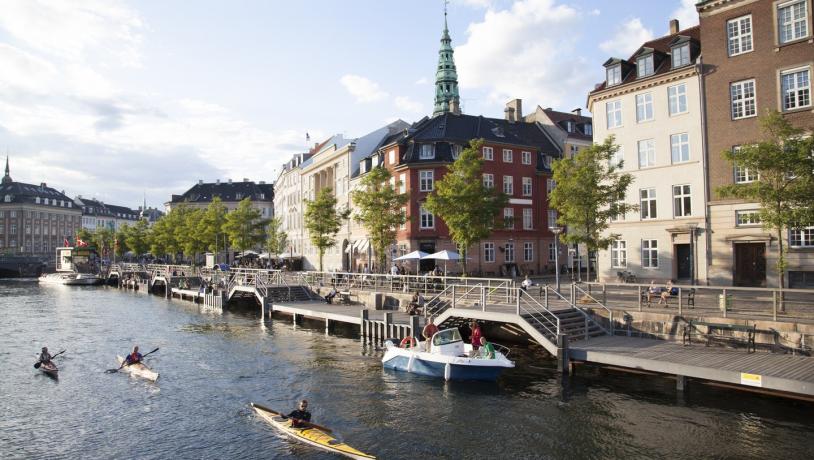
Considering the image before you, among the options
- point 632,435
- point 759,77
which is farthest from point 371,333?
point 759,77

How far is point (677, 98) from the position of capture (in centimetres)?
3841

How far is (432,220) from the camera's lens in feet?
185

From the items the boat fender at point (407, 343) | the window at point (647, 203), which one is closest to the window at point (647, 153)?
the window at point (647, 203)

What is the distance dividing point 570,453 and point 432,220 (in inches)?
1644

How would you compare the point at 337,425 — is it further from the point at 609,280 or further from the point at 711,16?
the point at 711,16

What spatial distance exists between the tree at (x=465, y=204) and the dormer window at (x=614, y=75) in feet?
39.2

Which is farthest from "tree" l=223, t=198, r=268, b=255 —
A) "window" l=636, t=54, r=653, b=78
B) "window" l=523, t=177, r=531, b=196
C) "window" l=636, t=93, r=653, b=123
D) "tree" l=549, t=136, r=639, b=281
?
"window" l=636, t=54, r=653, b=78

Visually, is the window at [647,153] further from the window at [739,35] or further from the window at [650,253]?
the window at [739,35]

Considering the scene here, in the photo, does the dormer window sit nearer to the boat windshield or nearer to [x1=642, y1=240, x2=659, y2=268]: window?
[x1=642, y1=240, x2=659, y2=268]: window

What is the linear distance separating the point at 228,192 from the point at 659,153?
122 meters

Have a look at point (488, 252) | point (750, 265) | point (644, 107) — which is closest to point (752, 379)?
point (750, 265)

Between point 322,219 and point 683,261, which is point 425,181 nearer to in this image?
point 322,219

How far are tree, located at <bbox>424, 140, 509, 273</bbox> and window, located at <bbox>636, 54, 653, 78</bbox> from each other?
42.6ft

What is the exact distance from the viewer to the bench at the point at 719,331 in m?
20.5
